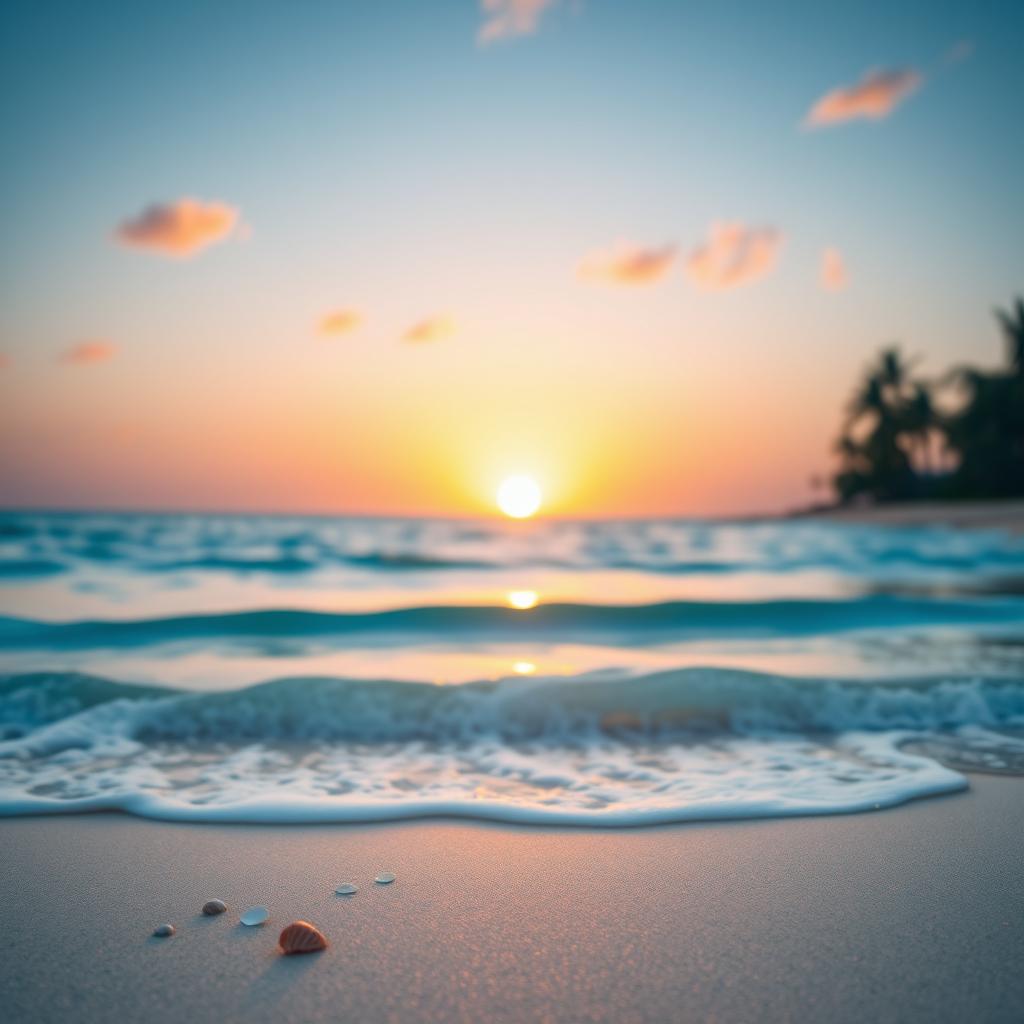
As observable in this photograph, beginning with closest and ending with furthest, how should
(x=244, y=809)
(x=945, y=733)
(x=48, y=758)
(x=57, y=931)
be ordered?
(x=57, y=931)
(x=244, y=809)
(x=48, y=758)
(x=945, y=733)

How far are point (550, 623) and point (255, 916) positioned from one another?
5824 mm

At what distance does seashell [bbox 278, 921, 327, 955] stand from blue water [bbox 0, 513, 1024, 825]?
34.3 inches

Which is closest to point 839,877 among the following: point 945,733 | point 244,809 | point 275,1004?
point 275,1004

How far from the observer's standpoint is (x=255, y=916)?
1.82 meters

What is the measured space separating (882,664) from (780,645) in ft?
A: 3.48

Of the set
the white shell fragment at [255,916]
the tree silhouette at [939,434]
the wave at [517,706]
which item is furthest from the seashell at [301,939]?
the tree silhouette at [939,434]

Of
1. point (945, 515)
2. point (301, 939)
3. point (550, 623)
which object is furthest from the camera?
point (945, 515)

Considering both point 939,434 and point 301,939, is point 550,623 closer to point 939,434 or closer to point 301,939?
point 301,939

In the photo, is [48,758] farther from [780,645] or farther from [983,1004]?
[780,645]

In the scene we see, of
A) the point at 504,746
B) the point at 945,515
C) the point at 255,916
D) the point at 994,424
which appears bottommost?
the point at 504,746

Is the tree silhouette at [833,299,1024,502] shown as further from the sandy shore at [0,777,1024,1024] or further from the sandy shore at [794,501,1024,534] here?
the sandy shore at [0,777,1024,1024]

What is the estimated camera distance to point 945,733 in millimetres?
3756

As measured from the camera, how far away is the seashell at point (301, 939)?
1.65 metres

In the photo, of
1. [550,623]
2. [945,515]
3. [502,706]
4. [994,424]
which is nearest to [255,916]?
[502,706]
